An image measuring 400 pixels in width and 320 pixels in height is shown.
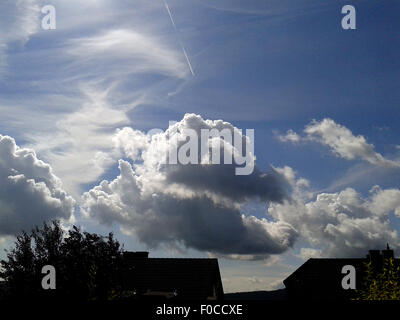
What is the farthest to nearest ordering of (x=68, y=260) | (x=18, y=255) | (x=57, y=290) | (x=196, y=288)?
1. (x=196, y=288)
2. (x=18, y=255)
3. (x=68, y=260)
4. (x=57, y=290)

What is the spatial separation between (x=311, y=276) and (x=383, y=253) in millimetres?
8303

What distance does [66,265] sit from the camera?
32.8 m

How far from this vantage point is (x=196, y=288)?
47.4 metres

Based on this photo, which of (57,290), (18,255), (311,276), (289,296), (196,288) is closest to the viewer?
(57,290)

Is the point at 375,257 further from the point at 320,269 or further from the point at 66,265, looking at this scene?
the point at 66,265

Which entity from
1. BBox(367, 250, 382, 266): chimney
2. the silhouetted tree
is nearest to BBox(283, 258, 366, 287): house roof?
BBox(367, 250, 382, 266): chimney

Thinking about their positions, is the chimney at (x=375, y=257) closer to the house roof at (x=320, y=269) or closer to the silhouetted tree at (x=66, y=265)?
the house roof at (x=320, y=269)

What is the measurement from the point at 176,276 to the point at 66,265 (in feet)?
61.2

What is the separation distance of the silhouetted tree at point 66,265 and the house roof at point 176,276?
11.7 metres

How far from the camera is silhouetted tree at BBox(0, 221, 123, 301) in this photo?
1186 inches

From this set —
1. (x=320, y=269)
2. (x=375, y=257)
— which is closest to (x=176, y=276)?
(x=320, y=269)
